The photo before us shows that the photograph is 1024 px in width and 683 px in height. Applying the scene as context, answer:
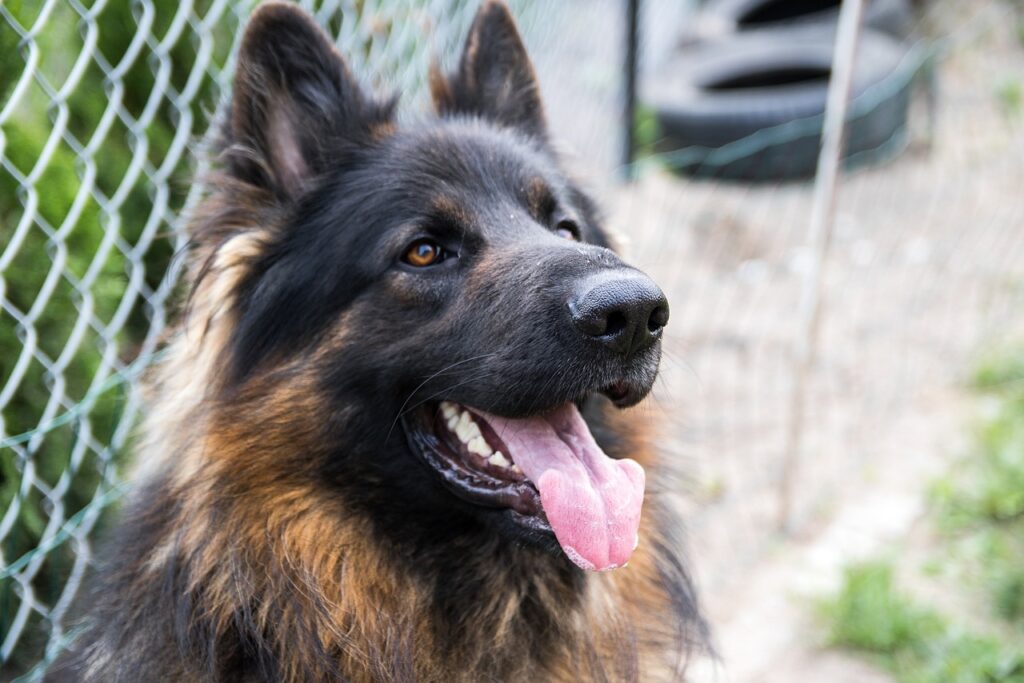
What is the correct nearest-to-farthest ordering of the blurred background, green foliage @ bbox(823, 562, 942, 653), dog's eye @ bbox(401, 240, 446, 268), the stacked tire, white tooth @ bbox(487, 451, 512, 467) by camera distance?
white tooth @ bbox(487, 451, 512, 467)
dog's eye @ bbox(401, 240, 446, 268)
the blurred background
green foliage @ bbox(823, 562, 942, 653)
the stacked tire

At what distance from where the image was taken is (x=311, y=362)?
2.55 metres

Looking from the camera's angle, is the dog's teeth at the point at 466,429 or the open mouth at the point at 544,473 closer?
the open mouth at the point at 544,473

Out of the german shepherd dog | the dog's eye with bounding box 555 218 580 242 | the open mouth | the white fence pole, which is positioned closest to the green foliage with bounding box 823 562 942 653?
the white fence pole

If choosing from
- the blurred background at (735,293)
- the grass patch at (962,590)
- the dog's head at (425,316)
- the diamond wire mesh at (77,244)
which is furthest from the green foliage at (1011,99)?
the dog's head at (425,316)

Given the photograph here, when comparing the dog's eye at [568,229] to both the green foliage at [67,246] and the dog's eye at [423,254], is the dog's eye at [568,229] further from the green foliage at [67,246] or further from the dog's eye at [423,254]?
the green foliage at [67,246]

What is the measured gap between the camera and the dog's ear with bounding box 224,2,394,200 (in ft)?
8.40

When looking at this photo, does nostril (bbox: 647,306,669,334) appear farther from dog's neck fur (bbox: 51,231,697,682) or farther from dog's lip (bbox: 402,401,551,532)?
dog's neck fur (bbox: 51,231,697,682)

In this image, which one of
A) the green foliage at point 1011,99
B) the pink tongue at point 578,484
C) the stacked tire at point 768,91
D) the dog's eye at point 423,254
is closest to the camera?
the pink tongue at point 578,484

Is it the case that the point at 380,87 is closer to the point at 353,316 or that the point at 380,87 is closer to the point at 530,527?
the point at 353,316

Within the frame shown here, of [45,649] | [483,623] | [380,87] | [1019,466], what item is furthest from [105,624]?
[1019,466]

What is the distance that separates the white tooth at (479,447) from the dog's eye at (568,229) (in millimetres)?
681

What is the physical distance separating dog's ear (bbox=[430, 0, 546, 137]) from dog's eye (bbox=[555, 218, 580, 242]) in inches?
16.5

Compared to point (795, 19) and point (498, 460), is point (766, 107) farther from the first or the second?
point (498, 460)

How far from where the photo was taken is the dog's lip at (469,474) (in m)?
2.38
